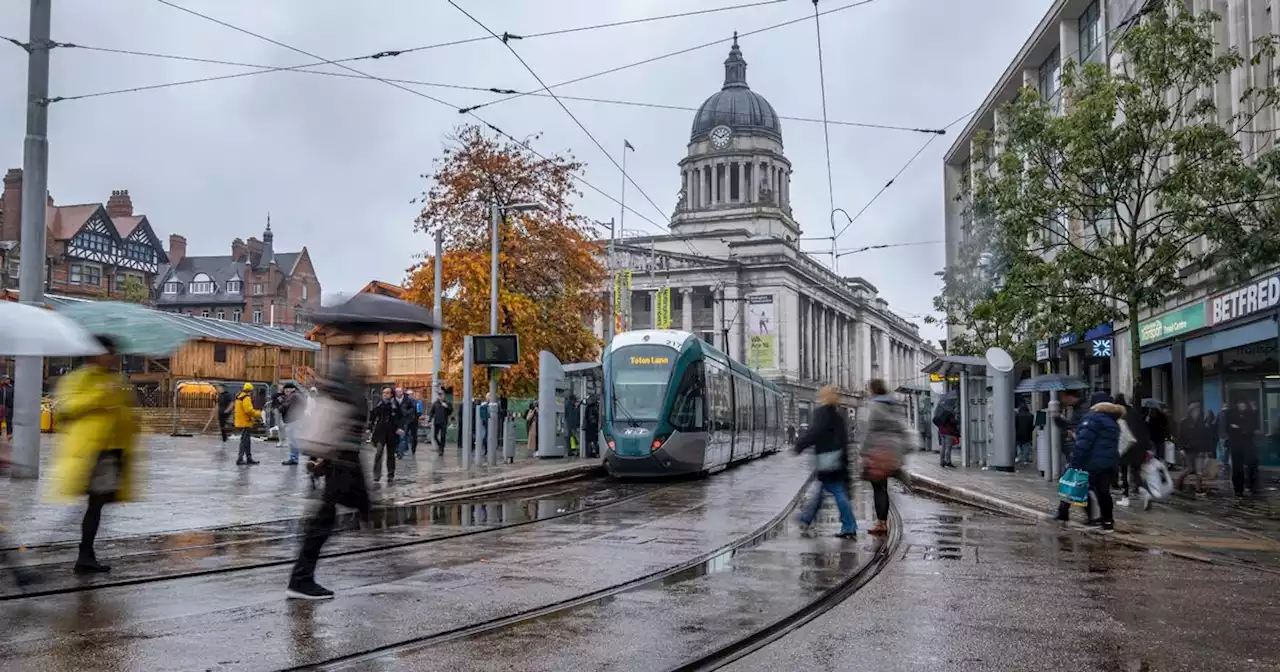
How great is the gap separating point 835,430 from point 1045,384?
19.0 meters

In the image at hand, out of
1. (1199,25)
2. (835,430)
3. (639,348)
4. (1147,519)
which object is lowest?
(1147,519)

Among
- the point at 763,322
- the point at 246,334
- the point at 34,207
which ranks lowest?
the point at 34,207

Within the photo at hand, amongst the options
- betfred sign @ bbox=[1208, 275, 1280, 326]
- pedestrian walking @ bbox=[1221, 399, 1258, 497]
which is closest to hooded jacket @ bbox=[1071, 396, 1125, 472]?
pedestrian walking @ bbox=[1221, 399, 1258, 497]

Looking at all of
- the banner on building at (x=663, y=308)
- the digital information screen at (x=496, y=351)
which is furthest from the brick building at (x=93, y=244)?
the digital information screen at (x=496, y=351)

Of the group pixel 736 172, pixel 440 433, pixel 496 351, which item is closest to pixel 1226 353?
pixel 496 351

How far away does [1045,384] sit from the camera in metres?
29.3

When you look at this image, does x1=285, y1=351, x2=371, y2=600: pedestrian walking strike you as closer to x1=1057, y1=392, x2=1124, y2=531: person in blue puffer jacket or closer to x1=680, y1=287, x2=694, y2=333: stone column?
x1=1057, y1=392, x2=1124, y2=531: person in blue puffer jacket

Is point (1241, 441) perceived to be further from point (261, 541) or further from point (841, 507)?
point (261, 541)

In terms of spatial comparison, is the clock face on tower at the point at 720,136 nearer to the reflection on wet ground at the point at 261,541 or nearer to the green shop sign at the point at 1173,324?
the green shop sign at the point at 1173,324

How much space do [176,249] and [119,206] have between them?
1066 centimetres

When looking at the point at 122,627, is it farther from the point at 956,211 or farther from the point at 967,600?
the point at 956,211

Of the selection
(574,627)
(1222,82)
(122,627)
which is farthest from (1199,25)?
(122,627)

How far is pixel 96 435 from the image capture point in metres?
8.32

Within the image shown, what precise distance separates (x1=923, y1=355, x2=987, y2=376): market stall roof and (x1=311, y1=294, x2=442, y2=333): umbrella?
64.1 feet
